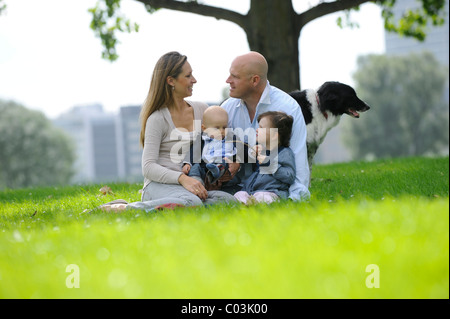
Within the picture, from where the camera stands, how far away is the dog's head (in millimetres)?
8164

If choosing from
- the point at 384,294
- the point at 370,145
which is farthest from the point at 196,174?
the point at 370,145

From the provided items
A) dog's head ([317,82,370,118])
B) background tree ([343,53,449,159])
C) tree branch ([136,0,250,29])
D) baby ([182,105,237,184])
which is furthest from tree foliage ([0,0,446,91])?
background tree ([343,53,449,159])

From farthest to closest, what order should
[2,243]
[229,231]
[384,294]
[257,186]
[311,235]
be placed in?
[257,186]
[2,243]
[229,231]
[311,235]
[384,294]

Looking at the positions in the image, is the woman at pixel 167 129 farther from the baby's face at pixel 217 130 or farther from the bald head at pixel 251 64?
the bald head at pixel 251 64

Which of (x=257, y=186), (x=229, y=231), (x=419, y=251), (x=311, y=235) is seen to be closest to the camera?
(x=419, y=251)

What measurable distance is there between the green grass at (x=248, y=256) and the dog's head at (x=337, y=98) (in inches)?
146

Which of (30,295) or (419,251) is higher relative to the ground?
(419,251)

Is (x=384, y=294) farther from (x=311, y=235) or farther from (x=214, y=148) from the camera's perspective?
(x=214, y=148)

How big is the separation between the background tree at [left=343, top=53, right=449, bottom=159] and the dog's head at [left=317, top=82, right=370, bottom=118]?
142 ft

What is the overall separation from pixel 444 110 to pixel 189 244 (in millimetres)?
52487

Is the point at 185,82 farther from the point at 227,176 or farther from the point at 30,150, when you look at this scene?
the point at 30,150

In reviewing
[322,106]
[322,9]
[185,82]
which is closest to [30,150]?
[322,9]

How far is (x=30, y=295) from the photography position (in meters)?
2.96

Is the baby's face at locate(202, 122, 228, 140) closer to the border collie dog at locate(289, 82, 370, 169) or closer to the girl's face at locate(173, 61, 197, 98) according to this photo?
the girl's face at locate(173, 61, 197, 98)
